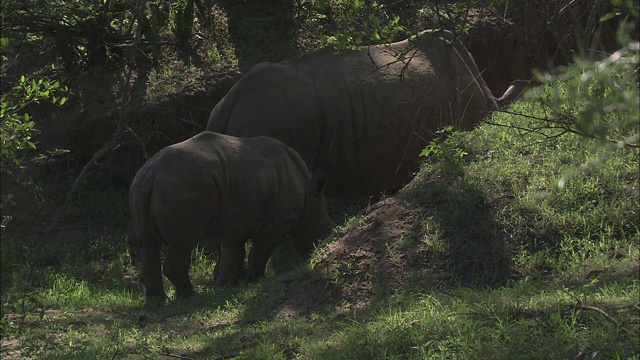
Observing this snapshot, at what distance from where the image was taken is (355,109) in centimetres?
967

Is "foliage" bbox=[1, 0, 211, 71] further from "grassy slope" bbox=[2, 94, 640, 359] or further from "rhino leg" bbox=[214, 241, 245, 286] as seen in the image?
"grassy slope" bbox=[2, 94, 640, 359]

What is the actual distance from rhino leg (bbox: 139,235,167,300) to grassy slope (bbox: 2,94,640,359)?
0.19 m

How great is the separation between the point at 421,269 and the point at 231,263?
2351mm

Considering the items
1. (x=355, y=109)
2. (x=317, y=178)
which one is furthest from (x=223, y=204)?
(x=355, y=109)

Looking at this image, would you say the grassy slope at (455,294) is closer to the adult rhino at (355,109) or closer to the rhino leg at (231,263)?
the rhino leg at (231,263)

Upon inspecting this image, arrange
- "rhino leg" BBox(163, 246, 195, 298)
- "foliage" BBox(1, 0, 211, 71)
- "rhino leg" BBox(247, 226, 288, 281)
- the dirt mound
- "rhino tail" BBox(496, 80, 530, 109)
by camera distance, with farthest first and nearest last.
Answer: "foliage" BBox(1, 0, 211, 71) < "rhino tail" BBox(496, 80, 530, 109) < "rhino leg" BBox(247, 226, 288, 281) < "rhino leg" BBox(163, 246, 195, 298) < the dirt mound

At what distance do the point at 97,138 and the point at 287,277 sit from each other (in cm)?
458

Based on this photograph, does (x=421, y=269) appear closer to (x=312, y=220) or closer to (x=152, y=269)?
(x=312, y=220)

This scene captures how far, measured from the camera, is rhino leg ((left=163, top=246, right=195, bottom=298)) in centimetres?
783

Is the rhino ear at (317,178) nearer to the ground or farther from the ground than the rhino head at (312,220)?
farther from the ground

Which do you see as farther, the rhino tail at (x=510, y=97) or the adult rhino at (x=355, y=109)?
the rhino tail at (x=510, y=97)

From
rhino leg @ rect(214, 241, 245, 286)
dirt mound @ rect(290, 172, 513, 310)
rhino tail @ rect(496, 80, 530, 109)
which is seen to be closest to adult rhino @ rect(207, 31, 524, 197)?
rhino tail @ rect(496, 80, 530, 109)

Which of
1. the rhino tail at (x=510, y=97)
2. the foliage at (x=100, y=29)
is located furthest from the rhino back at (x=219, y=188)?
the foliage at (x=100, y=29)

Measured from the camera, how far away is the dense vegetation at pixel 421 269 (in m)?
5.19
